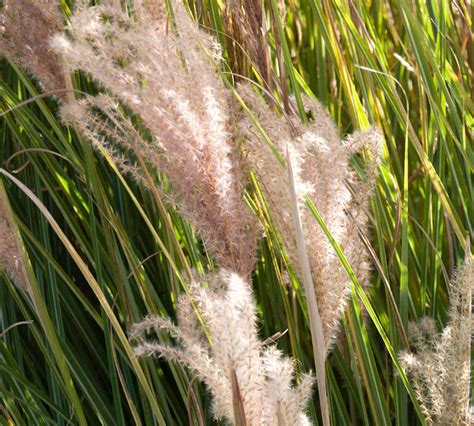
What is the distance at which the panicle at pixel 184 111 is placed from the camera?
0.98m

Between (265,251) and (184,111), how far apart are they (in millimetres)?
585

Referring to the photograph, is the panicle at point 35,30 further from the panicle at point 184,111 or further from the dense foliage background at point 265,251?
the panicle at point 184,111

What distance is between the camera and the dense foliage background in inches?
54.3

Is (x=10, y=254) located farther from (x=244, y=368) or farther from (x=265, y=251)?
(x=244, y=368)

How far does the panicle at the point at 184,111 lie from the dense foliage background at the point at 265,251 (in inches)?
10.5

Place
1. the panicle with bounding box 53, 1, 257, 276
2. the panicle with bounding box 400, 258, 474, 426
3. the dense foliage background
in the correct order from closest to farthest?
the panicle with bounding box 53, 1, 257, 276
the panicle with bounding box 400, 258, 474, 426
the dense foliage background

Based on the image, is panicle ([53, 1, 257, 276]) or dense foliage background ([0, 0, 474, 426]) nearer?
panicle ([53, 1, 257, 276])

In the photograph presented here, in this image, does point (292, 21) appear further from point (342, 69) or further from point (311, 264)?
point (311, 264)

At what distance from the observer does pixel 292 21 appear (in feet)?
6.41

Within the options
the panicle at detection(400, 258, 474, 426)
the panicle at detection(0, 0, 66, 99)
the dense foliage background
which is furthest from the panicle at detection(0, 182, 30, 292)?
the panicle at detection(400, 258, 474, 426)

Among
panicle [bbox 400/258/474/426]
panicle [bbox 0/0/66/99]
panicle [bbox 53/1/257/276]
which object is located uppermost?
panicle [bbox 0/0/66/99]

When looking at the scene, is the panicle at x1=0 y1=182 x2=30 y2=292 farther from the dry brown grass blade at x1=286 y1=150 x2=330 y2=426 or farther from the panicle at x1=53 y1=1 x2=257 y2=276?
the dry brown grass blade at x1=286 y1=150 x2=330 y2=426

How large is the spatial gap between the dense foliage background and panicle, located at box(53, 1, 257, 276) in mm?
266

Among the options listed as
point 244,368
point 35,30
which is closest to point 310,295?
point 244,368
